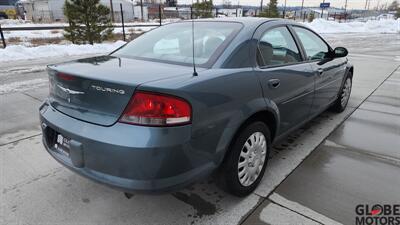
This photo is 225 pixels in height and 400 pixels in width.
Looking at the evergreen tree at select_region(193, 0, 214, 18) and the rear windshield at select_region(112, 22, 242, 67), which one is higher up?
the evergreen tree at select_region(193, 0, 214, 18)

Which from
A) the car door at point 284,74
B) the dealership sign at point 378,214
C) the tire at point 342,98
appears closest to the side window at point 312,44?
the car door at point 284,74

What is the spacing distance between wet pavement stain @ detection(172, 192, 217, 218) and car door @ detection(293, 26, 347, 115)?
188 centimetres

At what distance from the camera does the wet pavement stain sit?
7.73ft

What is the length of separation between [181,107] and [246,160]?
0.90 m

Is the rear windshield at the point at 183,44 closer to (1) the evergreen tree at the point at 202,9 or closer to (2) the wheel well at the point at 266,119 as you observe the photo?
(2) the wheel well at the point at 266,119

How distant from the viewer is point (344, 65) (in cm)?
449

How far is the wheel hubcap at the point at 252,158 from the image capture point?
2438 millimetres

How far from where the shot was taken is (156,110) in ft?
5.97

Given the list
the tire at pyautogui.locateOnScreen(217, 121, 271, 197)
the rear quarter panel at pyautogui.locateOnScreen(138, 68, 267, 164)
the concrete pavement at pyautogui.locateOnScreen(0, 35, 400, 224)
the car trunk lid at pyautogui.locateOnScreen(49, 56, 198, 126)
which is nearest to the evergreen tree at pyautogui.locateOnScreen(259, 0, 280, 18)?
the concrete pavement at pyautogui.locateOnScreen(0, 35, 400, 224)

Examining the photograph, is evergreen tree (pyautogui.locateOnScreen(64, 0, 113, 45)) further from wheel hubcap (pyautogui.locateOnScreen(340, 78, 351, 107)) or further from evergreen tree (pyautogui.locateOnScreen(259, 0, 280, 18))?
evergreen tree (pyautogui.locateOnScreen(259, 0, 280, 18))

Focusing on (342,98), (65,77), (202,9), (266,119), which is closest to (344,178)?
(266,119)

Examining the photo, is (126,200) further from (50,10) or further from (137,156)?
(50,10)

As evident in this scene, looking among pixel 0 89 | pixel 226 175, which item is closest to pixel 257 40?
pixel 226 175

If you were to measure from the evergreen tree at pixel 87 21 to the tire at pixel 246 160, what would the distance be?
12234 millimetres
